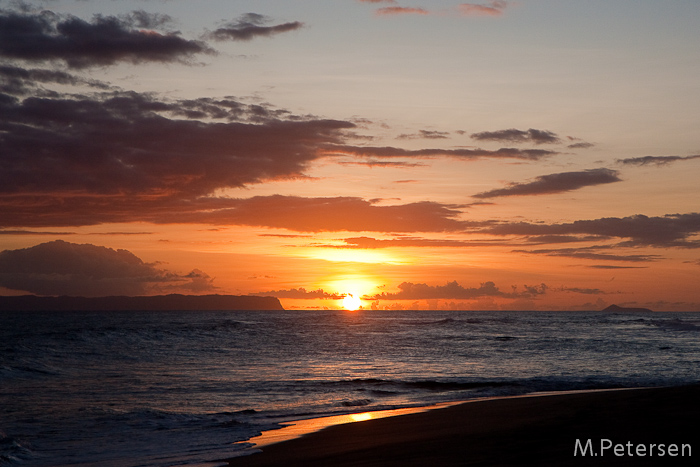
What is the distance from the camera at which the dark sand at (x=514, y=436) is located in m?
8.80

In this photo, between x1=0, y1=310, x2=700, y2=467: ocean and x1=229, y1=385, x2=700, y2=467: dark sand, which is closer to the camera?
x1=229, y1=385, x2=700, y2=467: dark sand

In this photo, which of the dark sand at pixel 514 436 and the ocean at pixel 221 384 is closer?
the dark sand at pixel 514 436

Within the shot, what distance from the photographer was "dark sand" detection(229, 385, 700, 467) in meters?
8.80

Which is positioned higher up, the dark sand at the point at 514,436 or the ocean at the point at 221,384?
the dark sand at the point at 514,436

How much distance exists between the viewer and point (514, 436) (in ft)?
34.9

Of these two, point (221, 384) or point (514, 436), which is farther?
point (221, 384)

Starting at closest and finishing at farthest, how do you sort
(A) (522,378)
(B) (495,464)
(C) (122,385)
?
(B) (495,464) → (C) (122,385) → (A) (522,378)

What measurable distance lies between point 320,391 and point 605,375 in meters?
13.9

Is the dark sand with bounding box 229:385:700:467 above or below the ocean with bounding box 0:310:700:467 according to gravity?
above

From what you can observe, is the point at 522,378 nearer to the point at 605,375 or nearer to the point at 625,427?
the point at 605,375

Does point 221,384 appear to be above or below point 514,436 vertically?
below

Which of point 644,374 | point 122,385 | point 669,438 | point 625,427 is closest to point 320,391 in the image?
point 122,385

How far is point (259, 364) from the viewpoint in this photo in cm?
3125

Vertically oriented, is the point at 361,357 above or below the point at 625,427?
below
